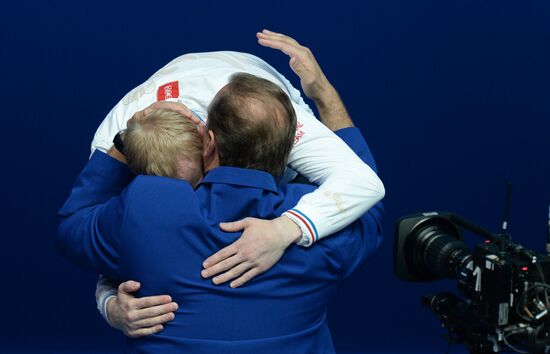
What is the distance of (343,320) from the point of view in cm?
317

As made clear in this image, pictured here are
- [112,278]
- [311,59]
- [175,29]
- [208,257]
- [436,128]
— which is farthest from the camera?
[436,128]

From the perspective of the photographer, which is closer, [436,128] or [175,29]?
[175,29]

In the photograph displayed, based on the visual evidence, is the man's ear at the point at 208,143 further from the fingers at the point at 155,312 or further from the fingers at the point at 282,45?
the fingers at the point at 282,45

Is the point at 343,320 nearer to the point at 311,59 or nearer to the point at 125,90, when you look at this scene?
the point at 125,90

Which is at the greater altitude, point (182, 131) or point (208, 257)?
point (182, 131)

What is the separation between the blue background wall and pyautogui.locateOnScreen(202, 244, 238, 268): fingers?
140 centimetres

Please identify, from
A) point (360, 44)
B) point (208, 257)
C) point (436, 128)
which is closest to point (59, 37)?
point (360, 44)

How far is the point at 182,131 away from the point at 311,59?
0.53 meters

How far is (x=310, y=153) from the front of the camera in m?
1.66

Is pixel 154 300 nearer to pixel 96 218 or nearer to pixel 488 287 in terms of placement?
pixel 96 218

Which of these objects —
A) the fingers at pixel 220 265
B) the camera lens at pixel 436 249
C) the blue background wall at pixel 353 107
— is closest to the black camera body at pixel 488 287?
the camera lens at pixel 436 249

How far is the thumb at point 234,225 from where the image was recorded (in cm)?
151

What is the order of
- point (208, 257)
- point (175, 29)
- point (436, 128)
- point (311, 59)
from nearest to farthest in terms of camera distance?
1. point (208, 257)
2. point (311, 59)
3. point (175, 29)
4. point (436, 128)

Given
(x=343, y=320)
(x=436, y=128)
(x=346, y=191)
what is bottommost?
(x=343, y=320)
